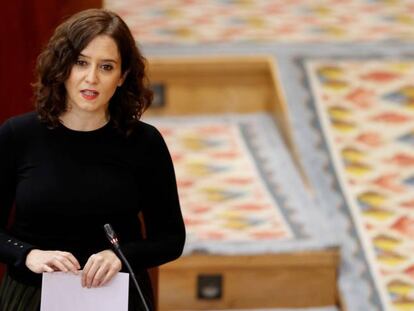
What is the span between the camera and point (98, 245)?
5.11ft

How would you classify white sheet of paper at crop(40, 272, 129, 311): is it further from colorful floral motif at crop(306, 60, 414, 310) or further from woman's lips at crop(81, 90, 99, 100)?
colorful floral motif at crop(306, 60, 414, 310)

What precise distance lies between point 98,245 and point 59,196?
0.27ft

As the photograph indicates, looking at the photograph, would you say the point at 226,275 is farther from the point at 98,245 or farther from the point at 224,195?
the point at 98,245

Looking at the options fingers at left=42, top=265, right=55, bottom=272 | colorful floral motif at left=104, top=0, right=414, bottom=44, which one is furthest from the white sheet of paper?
colorful floral motif at left=104, top=0, right=414, bottom=44

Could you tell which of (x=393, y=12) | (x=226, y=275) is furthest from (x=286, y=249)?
(x=393, y=12)

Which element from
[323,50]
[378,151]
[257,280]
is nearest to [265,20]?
[323,50]

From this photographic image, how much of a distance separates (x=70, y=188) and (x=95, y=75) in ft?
0.50

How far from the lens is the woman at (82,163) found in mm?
1496

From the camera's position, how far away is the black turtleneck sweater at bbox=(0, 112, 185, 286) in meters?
1.54

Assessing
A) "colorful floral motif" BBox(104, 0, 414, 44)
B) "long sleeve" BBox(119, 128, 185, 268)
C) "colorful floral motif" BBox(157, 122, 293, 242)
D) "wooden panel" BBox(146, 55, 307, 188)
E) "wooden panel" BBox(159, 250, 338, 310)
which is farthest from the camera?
"colorful floral motif" BBox(104, 0, 414, 44)

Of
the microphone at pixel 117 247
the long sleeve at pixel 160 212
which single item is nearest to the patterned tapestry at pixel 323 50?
the long sleeve at pixel 160 212

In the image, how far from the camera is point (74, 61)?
1.49 meters

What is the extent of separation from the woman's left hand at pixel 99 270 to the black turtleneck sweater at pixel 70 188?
0.06 m

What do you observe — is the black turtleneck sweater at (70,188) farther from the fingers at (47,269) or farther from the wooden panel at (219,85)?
the wooden panel at (219,85)
